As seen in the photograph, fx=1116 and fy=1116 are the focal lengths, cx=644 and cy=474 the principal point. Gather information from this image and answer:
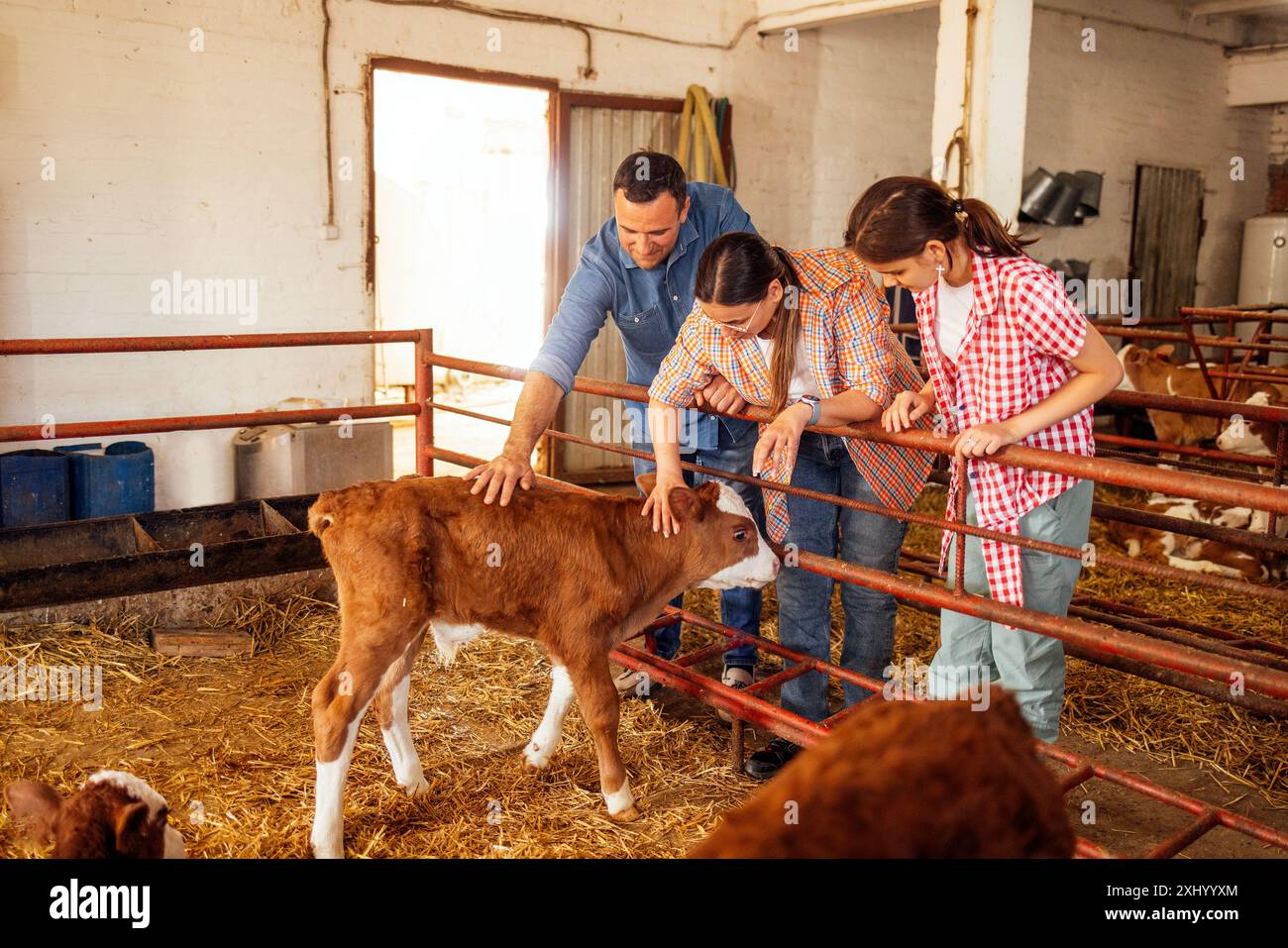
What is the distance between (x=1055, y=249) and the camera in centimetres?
1145

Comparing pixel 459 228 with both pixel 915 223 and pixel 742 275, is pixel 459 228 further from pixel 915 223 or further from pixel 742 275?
pixel 915 223

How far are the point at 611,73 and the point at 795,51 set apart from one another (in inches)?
73.5

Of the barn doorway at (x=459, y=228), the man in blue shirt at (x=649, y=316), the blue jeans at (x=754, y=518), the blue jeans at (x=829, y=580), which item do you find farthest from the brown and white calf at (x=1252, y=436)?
the barn doorway at (x=459, y=228)

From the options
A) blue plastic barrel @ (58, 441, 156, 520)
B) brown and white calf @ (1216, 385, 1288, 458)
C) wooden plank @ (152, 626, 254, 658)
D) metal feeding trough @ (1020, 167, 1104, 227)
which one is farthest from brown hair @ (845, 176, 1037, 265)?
metal feeding trough @ (1020, 167, 1104, 227)

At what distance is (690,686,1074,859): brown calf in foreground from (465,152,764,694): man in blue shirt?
194 cm

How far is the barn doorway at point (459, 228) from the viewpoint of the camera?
44.5 feet

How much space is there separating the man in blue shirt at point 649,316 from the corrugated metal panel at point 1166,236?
387 inches

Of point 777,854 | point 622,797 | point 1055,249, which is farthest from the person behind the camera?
point 1055,249

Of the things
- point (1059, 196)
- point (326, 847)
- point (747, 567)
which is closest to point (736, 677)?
point (747, 567)
